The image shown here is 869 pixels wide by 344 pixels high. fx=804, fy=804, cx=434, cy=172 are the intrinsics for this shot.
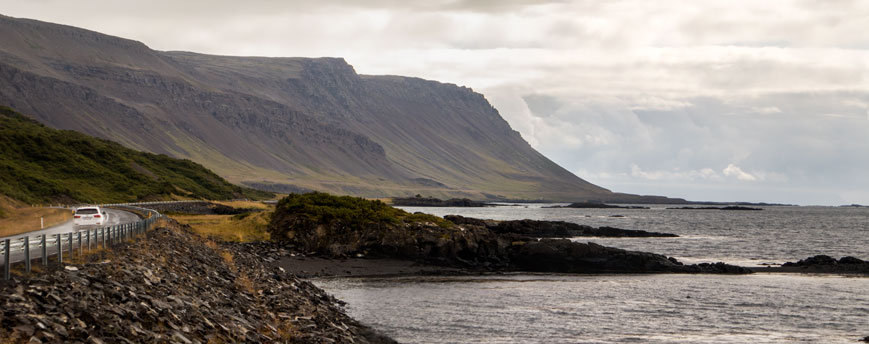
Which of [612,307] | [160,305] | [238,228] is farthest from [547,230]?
[160,305]

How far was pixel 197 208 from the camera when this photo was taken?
363ft

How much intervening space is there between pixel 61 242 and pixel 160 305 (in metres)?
7.64

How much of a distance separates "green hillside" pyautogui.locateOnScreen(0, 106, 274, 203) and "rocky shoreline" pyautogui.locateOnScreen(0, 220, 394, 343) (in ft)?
247

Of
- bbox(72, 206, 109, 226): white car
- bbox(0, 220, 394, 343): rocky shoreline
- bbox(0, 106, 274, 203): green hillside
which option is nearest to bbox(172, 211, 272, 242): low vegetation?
bbox(72, 206, 109, 226): white car

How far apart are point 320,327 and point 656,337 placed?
14344mm

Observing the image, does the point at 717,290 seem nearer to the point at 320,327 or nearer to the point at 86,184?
the point at 320,327

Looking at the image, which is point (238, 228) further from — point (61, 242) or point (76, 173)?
Result: point (76, 173)

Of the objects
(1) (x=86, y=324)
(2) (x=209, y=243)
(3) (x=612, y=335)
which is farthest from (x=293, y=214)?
(1) (x=86, y=324)

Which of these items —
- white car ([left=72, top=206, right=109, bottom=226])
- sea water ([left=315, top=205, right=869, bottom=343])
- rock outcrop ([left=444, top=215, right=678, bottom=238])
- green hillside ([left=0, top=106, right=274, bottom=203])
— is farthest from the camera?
green hillside ([left=0, top=106, right=274, bottom=203])

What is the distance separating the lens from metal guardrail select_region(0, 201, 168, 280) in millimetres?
21828

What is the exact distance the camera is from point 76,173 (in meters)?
132

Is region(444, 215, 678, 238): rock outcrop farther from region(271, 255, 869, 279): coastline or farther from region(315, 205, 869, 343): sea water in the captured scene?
region(315, 205, 869, 343): sea water

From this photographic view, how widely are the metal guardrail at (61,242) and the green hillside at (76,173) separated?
226 feet

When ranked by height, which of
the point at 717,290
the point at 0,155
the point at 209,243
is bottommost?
the point at 717,290
